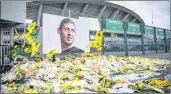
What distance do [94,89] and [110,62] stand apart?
2.20m

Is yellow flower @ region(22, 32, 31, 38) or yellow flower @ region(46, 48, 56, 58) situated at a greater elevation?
yellow flower @ region(22, 32, 31, 38)

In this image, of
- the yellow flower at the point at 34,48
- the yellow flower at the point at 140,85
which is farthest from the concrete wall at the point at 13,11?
the yellow flower at the point at 140,85

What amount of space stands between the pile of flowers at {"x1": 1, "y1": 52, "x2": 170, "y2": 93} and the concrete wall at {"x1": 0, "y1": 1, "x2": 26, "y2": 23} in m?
1.05

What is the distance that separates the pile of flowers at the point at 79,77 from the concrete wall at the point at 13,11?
1.05 m

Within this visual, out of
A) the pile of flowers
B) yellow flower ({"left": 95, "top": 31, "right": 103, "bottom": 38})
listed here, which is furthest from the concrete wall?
yellow flower ({"left": 95, "top": 31, "right": 103, "bottom": 38})

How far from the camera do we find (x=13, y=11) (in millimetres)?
5047

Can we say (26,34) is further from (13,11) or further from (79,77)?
(79,77)

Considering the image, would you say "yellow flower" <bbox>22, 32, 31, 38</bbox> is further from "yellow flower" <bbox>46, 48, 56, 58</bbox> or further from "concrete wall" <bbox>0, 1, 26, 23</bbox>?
"yellow flower" <bbox>46, 48, 56, 58</bbox>

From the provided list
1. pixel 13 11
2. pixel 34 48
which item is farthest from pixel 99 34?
pixel 13 11

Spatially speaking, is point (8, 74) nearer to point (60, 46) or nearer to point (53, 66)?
point (53, 66)

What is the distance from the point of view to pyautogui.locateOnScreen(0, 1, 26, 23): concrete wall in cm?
481

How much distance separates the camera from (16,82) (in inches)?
175

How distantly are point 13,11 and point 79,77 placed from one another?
221cm

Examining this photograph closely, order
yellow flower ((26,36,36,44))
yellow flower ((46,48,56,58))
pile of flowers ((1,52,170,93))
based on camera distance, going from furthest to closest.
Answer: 1. yellow flower ((46,48,56,58))
2. yellow flower ((26,36,36,44))
3. pile of flowers ((1,52,170,93))
